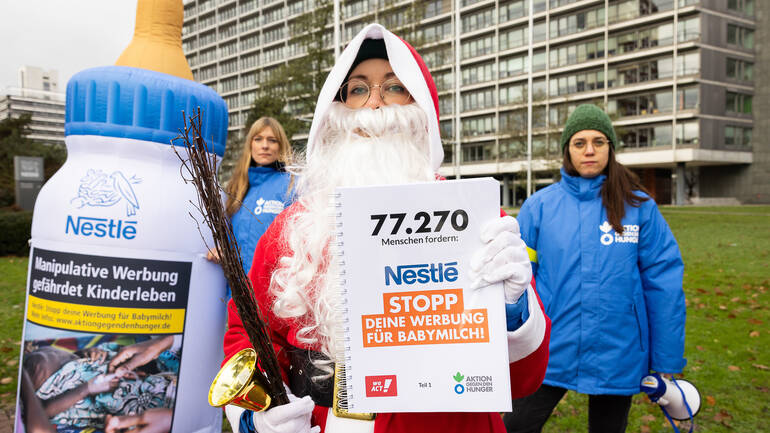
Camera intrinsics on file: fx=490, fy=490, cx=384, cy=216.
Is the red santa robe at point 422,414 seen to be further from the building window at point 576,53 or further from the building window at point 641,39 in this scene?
the building window at point 576,53

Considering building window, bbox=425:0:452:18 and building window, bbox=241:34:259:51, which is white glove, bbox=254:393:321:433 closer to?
building window, bbox=425:0:452:18

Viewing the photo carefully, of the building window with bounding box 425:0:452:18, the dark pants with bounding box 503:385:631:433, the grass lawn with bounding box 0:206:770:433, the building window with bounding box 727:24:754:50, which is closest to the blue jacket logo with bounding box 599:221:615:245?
the dark pants with bounding box 503:385:631:433

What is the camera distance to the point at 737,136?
44.3 meters

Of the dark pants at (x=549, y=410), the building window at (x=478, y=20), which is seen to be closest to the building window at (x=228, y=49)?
the building window at (x=478, y=20)

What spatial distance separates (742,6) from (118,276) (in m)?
56.5

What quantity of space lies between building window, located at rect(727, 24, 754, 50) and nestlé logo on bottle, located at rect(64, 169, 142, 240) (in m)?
53.6

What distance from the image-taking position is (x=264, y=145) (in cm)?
445

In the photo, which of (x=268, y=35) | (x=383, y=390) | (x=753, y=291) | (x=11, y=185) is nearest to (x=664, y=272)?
(x=383, y=390)

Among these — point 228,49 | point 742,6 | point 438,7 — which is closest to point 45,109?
point 228,49

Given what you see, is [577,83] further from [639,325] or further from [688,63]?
[639,325]

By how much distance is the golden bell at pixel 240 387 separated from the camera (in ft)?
4.61

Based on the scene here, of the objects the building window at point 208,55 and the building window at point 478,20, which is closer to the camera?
the building window at point 478,20

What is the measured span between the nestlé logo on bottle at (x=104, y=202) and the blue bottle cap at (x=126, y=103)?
27 cm

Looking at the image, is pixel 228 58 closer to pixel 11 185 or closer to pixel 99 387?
pixel 11 185
